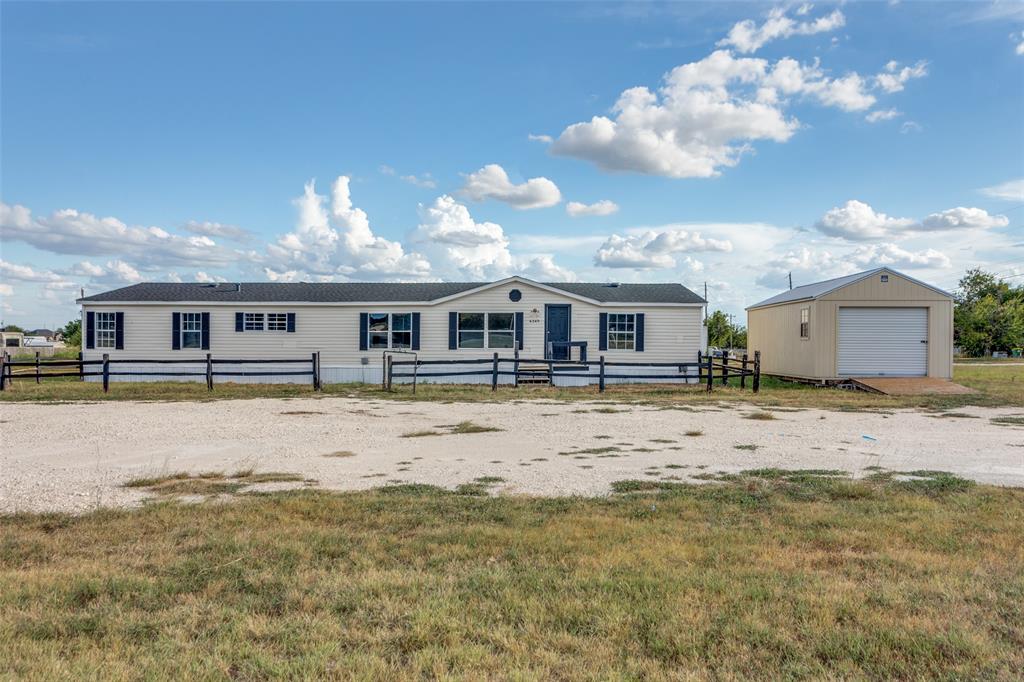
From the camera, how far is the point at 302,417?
12.1 meters

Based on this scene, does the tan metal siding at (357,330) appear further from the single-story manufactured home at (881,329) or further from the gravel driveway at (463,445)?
the gravel driveway at (463,445)

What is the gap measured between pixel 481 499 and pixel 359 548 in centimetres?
163

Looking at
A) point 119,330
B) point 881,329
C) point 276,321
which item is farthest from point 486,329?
point 119,330

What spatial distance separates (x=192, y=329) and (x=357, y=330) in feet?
18.2

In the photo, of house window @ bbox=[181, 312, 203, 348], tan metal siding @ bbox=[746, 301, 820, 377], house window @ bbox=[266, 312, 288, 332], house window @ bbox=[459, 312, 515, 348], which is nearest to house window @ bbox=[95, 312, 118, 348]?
house window @ bbox=[181, 312, 203, 348]

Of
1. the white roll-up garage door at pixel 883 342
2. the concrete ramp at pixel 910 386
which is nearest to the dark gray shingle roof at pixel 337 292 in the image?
the white roll-up garage door at pixel 883 342

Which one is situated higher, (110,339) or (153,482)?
(110,339)

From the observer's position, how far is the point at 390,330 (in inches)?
853

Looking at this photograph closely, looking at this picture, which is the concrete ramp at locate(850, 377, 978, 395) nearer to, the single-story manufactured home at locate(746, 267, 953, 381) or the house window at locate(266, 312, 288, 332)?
the single-story manufactured home at locate(746, 267, 953, 381)

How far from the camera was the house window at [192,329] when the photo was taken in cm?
2175

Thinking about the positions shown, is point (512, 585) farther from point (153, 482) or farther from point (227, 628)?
point (153, 482)

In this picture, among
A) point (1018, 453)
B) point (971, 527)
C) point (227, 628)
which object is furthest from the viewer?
point (1018, 453)

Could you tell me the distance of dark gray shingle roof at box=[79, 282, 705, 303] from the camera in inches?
855

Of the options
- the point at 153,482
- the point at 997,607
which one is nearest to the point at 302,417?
the point at 153,482
